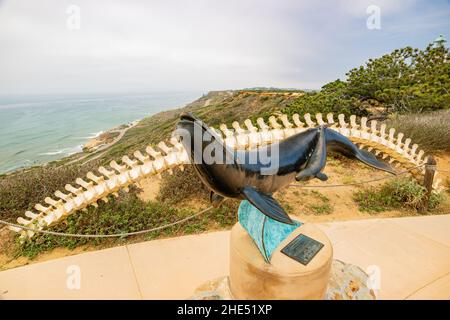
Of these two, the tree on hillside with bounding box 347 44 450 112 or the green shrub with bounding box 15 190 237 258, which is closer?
the green shrub with bounding box 15 190 237 258

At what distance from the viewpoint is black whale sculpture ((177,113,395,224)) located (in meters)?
1.69

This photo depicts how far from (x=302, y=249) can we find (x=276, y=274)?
44 cm

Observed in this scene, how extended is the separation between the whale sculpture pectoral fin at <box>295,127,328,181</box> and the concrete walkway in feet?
6.73

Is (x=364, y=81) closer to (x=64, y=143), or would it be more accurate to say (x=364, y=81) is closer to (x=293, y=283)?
(x=293, y=283)

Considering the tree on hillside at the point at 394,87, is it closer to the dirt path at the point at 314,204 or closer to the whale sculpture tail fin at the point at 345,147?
the dirt path at the point at 314,204

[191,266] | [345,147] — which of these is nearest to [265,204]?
[345,147]

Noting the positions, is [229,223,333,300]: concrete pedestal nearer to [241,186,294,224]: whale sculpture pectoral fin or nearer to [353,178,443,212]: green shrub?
[241,186,294,224]: whale sculpture pectoral fin

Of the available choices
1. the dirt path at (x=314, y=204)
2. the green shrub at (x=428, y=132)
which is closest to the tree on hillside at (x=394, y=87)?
the green shrub at (x=428, y=132)

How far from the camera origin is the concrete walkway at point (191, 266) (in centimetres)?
335

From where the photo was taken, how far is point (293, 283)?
240 cm

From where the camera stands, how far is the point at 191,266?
3.78 metres

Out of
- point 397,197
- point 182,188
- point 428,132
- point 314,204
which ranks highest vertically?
point 428,132

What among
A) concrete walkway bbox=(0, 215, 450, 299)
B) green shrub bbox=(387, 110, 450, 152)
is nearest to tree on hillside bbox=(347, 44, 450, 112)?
green shrub bbox=(387, 110, 450, 152)

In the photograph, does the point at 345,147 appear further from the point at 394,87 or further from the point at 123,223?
the point at 394,87
